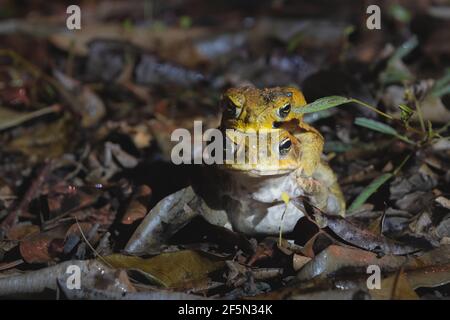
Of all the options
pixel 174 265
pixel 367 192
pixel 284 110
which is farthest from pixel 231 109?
pixel 367 192

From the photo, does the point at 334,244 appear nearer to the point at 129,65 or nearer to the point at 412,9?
the point at 129,65

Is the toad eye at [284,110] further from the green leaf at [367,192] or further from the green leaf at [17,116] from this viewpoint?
the green leaf at [17,116]

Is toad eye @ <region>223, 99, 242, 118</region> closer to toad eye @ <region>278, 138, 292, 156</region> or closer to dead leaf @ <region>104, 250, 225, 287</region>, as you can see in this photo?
toad eye @ <region>278, 138, 292, 156</region>

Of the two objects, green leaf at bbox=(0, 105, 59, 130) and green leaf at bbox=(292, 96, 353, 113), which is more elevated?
green leaf at bbox=(292, 96, 353, 113)

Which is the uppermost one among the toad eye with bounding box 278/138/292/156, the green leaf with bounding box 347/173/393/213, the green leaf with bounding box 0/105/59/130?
the green leaf with bounding box 0/105/59/130

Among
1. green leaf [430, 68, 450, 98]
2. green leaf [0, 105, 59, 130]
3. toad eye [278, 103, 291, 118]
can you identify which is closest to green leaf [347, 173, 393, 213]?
toad eye [278, 103, 291, 118]

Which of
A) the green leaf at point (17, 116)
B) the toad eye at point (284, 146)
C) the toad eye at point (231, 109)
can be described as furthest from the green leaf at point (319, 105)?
the green leaf at point (17, 116)

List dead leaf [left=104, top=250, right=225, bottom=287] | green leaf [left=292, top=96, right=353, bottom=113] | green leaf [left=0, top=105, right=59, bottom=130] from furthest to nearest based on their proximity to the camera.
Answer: green leaf [left=0, top=105, right=59, bottom=130]
green leaf [left=292, top=96, right=353, bottom=113]
dead leaf [left=104, top=250, right=225, bottom=287]

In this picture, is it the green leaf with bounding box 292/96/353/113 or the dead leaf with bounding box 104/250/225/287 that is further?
the green leaf with bounding box 292/96/353/113
